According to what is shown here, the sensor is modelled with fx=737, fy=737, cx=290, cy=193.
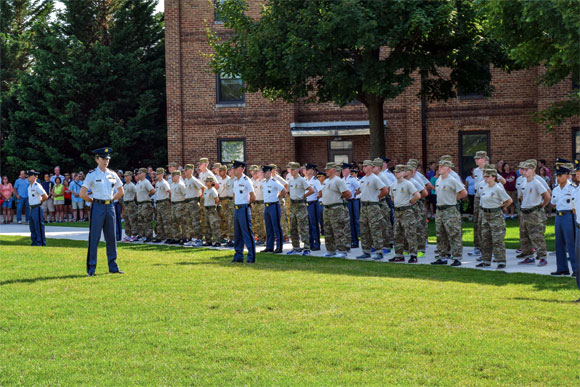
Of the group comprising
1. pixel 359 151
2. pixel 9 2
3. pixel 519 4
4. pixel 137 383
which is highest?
pixel 9 2

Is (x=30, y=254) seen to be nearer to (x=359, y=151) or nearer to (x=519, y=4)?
(x=519, y=4)

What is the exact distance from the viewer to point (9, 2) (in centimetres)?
4778

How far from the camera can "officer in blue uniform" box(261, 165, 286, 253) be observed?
1733cm

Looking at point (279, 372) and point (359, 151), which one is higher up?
point (359, 151)

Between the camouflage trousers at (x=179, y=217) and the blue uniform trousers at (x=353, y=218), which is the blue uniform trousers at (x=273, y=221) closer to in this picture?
the blue uniform trousers at (x=353, y=218)

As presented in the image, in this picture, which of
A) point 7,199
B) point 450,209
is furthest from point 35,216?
point 7,199

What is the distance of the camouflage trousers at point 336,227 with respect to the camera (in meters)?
16.5

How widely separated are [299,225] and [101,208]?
5585 mm

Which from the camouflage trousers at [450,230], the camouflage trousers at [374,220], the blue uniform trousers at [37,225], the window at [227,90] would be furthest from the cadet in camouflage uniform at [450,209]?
the window at [227,90]

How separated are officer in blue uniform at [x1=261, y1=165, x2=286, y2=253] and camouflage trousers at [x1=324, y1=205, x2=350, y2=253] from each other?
1.32 m

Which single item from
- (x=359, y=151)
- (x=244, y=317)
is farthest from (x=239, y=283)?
(x=359, y=151)

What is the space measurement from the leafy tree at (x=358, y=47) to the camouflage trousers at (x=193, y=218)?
485 centimetres

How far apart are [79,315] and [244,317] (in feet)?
6.96

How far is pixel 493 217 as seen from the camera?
46.9 feet
